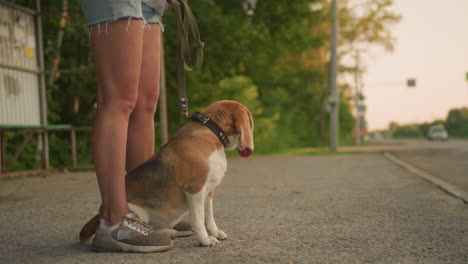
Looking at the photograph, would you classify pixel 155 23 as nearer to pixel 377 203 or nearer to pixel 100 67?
pixel 100 67

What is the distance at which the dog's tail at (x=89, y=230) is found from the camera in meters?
2.84

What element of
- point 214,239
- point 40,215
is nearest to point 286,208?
point 214,239

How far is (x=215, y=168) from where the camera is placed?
280 centimetres

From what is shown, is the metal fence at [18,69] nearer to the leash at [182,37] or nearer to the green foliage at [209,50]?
the green foliage at [209,50]

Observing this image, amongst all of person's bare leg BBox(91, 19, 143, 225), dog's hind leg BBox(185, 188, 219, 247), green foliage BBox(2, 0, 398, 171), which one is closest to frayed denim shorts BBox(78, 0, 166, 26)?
person's bare leg BBox(91, 19, 143, 225)

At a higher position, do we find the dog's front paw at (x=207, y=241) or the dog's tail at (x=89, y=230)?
the dog's tail at (x=89, y=230)

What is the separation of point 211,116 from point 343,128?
1696 inches

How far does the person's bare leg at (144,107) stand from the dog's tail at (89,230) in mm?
479

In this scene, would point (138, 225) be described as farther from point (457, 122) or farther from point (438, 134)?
point (457, 122)

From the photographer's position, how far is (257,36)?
13.8 meters

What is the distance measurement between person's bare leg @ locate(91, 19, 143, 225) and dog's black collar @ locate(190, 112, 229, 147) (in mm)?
455

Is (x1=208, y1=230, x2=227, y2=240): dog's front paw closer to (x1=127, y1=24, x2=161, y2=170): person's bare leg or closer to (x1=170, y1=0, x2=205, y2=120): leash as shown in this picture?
(x1=127, y1=24, x2=161, y2=170): person's bare leg

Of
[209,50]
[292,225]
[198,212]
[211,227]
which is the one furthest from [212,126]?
[209,50]

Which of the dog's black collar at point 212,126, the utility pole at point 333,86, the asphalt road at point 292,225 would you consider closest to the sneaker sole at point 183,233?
the asphalt road at point 292,225
